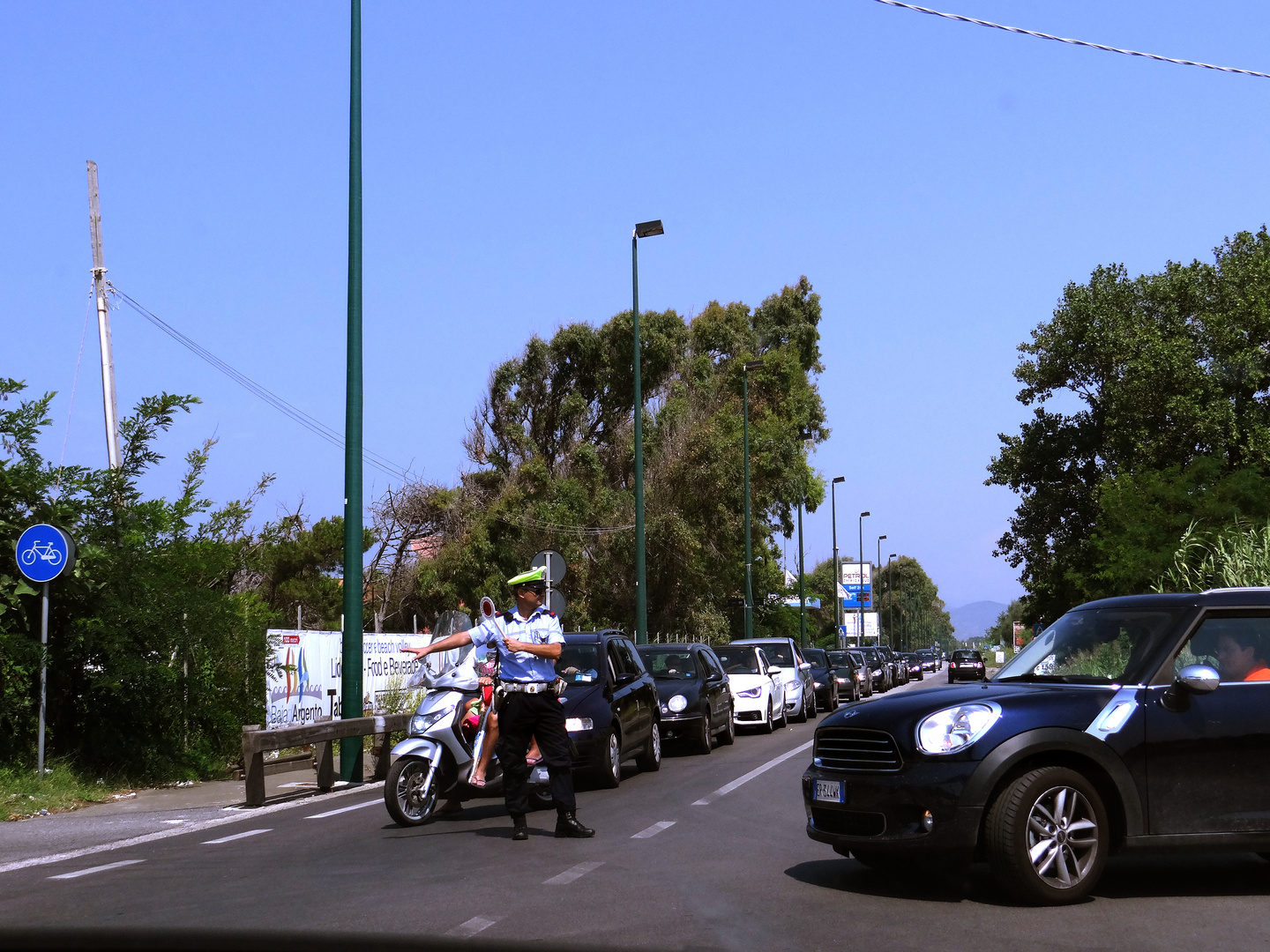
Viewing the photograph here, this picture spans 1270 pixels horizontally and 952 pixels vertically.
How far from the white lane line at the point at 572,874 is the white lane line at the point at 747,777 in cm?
385

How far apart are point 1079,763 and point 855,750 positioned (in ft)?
3.89

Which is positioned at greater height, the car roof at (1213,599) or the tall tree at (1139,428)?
the tall tree at (1139,428)

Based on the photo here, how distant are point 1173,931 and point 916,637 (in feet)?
527

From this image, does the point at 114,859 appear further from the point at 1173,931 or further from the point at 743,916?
the point at 1173,931

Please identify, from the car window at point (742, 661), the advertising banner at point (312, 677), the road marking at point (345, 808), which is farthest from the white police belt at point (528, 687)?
the car window at point (742, 661)

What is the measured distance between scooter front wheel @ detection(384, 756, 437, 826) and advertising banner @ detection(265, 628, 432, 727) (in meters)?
5.91

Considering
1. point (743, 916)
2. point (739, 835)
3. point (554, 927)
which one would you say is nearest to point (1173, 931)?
point (743, 916)

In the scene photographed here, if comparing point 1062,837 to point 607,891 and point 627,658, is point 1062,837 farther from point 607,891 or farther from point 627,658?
point 627,658

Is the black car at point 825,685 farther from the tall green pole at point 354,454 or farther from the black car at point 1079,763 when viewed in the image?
the black car at point 1079,763

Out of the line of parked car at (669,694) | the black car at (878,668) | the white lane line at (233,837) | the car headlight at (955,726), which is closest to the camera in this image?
the car headlight at (955,726)

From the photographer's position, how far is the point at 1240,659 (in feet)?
25.8

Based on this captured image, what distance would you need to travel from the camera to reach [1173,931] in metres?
6.63

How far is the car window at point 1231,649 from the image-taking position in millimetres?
7805

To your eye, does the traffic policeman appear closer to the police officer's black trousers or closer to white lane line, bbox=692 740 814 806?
the police officer's black trousers
